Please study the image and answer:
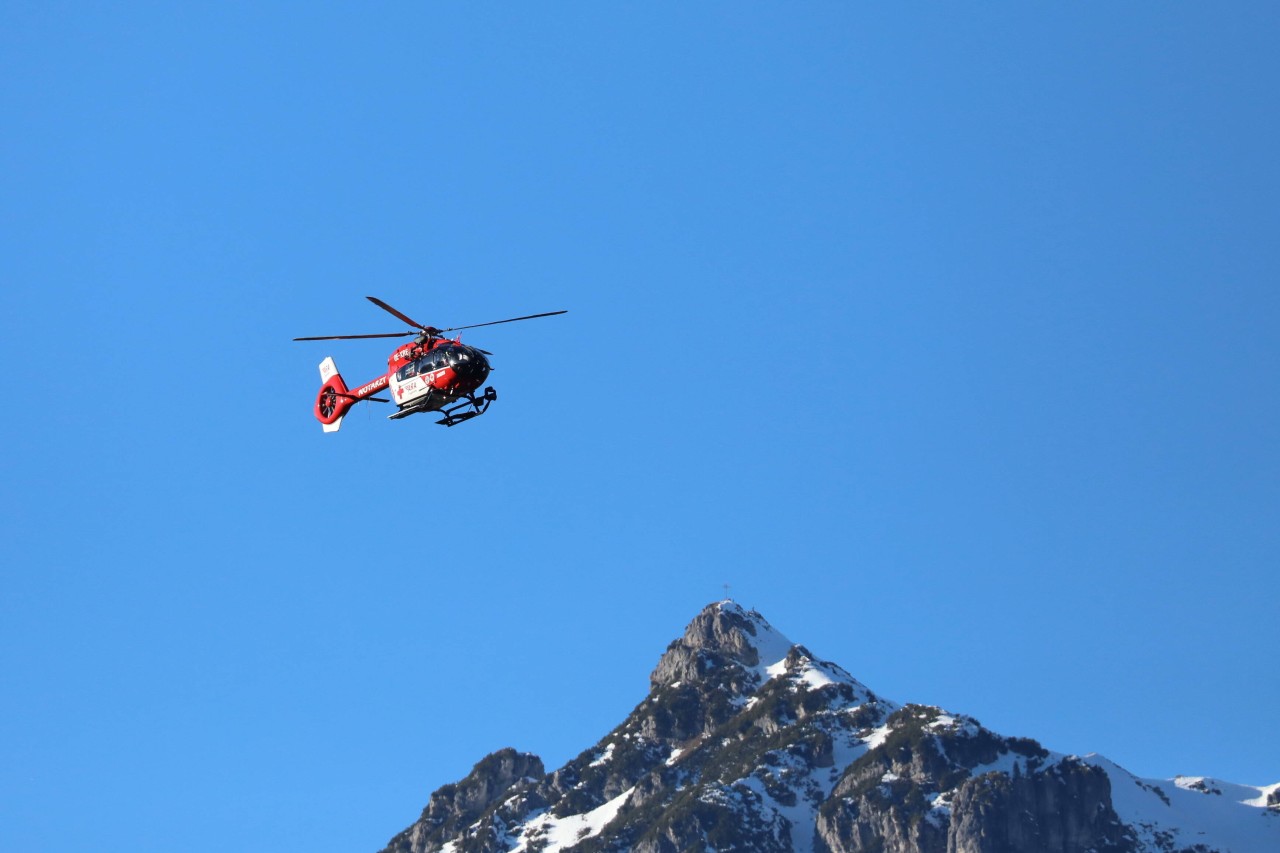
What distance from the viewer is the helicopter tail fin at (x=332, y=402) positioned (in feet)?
398

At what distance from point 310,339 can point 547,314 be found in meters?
13.4

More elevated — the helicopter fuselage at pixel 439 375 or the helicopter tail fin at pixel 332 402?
the helicopter tail fin at pixel 332 402

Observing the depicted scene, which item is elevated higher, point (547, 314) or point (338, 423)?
point (338, 423)

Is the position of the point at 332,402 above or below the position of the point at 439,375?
above

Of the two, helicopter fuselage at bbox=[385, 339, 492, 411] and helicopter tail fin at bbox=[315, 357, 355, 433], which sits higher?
helicopter tail fin at bbox=[315, 357, 355, 433]

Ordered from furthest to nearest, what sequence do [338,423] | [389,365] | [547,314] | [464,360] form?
[338,423]
[389,365]
[464,360]
[547,314]

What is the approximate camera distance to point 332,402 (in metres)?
122

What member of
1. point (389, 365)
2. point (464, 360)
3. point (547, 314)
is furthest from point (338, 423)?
point (547, 314)

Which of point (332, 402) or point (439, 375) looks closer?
point (439, 375)

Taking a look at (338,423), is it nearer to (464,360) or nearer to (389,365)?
(389,365)

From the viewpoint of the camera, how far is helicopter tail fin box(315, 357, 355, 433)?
12125cm

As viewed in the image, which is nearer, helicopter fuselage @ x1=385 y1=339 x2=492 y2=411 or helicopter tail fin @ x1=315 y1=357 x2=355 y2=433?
helicopter fuselage @ x1=385 y1=339 x2=492 y2=411

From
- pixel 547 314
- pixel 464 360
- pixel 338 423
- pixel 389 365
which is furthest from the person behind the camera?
pixel 338 423

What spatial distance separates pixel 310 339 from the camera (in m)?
99.2
